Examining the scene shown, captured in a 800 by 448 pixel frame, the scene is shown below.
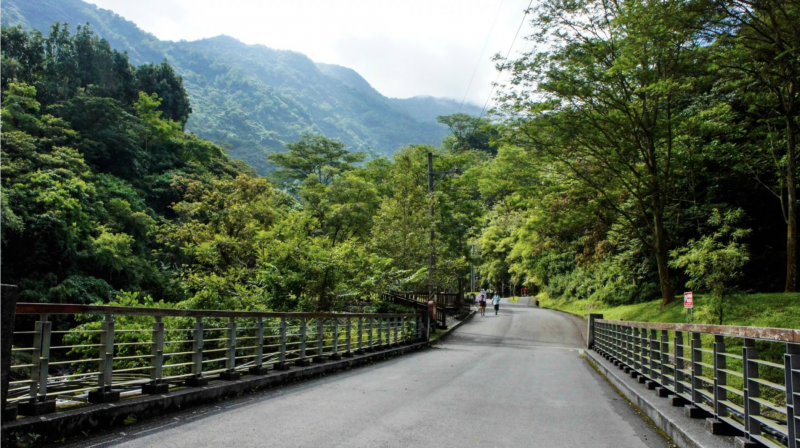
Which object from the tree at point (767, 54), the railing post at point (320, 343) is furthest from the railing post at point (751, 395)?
the tree at point (767, 54)

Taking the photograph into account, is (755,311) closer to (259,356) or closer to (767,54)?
(767,54)

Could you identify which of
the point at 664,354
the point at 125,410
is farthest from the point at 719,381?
the point at 125,410

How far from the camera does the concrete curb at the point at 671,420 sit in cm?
521

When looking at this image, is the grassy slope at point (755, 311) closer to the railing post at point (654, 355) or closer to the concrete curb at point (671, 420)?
the concrete curb at point (671, 420)

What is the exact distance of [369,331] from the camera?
1587 cm

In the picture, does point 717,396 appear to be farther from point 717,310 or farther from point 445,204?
point 445,204

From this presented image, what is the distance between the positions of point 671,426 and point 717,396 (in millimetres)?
783

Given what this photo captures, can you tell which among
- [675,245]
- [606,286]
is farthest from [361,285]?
[606,286]

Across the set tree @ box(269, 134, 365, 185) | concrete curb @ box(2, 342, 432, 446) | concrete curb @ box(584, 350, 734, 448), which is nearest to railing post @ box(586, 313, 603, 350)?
concrete curb @ box(584, 350, 734, 448)

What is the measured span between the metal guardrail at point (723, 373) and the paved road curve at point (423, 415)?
720mm

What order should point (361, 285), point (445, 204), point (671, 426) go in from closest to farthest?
point (671, 426) < point (361, 285) < point (445, 204)

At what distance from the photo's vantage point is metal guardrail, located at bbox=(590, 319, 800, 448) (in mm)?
→ 3994

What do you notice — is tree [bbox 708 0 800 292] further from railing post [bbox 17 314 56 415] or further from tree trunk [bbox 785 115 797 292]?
railing post [bbox 17 314 56 415]

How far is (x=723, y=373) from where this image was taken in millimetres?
5570
